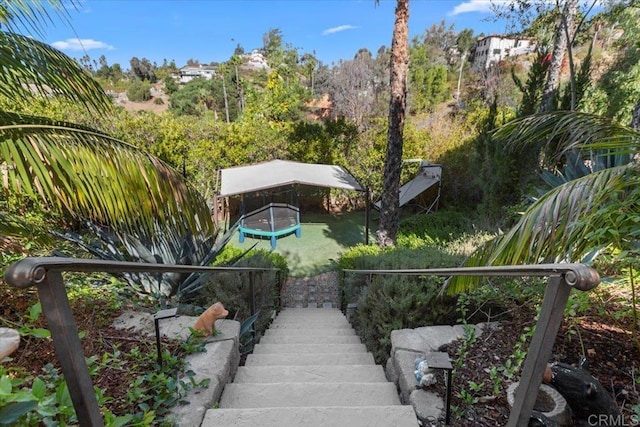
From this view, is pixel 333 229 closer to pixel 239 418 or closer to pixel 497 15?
pixel 497 15

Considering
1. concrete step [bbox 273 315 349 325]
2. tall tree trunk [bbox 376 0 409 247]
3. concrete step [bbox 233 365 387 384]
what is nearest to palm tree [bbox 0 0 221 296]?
concrete step [bbox 233 365 387 384]

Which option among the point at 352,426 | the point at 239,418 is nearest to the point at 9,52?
the point at 239,418

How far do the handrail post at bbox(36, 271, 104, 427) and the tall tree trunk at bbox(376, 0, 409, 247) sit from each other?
639 cm

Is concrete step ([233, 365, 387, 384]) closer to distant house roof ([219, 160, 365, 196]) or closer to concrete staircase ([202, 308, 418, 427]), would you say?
concrete staircase ([202, 308, 418, 427])

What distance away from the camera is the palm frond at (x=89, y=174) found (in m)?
1.88

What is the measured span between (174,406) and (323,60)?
138 ft

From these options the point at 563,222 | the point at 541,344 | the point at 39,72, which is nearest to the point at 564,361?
the point at 563,222

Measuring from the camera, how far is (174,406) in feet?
5.71

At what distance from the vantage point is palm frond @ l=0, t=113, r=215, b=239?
1877 millimetres

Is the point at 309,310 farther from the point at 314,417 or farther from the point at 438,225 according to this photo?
the point at 438,225

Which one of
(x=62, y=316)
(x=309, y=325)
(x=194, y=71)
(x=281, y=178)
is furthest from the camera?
(x=194, y=71)

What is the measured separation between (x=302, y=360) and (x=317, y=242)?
6.22 m

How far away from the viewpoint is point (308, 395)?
7.18 ft

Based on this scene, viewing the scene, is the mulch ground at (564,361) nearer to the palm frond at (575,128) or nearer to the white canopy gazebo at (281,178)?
the palm frond at (575,128)
